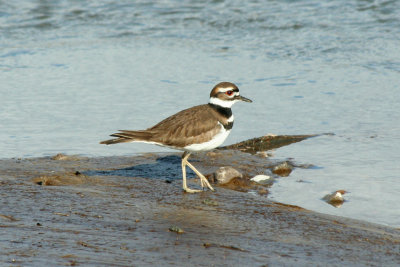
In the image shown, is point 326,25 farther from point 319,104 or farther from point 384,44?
point 319,104

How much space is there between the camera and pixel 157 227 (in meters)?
5.31

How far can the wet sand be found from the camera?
4566 mm

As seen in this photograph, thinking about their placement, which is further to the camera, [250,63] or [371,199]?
[250,63]

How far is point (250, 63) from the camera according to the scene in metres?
12.7

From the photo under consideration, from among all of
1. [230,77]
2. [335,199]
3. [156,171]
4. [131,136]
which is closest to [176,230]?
[131,136]

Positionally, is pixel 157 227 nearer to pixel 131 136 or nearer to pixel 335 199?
pixel 131 136

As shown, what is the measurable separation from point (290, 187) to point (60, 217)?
3.01 m

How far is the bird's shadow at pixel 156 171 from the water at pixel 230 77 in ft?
2.53

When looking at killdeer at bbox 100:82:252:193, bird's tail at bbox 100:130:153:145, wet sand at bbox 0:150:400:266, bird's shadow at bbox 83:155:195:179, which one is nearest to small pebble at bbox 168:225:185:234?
wet sand at bbox 0:150:400:266

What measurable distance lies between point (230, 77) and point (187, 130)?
496 cm

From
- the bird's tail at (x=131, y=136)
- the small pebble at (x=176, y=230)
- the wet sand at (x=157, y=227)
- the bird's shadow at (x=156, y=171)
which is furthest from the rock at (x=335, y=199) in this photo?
the small pebble at (x=176, y=230)

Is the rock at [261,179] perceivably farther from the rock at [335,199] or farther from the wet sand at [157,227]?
the rock at [335,199]

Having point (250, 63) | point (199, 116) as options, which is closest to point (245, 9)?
point (250, 63)

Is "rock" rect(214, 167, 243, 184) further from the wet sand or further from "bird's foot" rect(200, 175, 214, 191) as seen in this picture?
"bird's foot" rect(200, 175, 214, 191)
